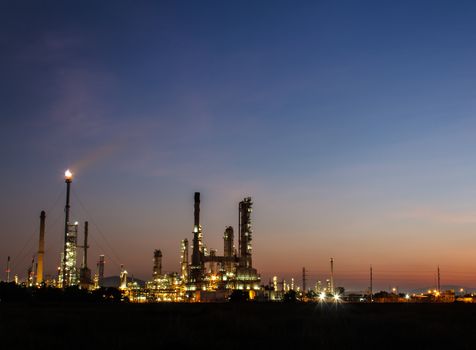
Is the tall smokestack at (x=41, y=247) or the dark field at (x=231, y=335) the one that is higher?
the tall smokestack at (x=41, y=247)

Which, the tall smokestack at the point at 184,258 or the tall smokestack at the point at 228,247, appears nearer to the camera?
the tall smokestack at the point at 228,247

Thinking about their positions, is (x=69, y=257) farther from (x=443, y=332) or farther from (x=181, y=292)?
(x=443, y=332)

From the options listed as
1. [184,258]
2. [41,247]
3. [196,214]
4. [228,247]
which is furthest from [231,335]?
[184,258]

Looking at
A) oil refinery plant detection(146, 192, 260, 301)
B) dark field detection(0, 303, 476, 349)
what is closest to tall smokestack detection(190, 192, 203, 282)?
oil refinery plant detection(146, 192, 260, 301)

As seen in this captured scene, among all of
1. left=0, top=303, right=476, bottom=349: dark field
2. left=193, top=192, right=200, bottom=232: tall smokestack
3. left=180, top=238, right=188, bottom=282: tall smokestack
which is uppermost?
left=193, top=192, right=200, bottom=232: tall smokestack

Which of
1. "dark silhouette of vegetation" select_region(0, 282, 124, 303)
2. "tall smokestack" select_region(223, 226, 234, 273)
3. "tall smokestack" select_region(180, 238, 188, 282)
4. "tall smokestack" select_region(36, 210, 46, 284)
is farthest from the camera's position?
"tall smokestack" select_region(180, 238, 188, 282)

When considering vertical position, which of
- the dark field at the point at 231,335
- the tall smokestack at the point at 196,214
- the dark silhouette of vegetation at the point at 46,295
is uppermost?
the tall smokestack at the point at 196,214

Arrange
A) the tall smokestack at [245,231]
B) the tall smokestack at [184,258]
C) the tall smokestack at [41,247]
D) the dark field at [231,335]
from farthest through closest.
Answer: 1. the tall smokestack at [184,258]
2. the tall smokestack at [245,231]
3. the tall smokestack at [41,247]
4. the dark field at [231,335]

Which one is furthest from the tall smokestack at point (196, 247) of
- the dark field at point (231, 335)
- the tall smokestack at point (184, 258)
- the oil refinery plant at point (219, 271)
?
the dark field at point (231, 335)

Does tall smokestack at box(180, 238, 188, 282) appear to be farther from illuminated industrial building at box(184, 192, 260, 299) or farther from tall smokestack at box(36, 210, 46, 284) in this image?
tall smokestack at box(36, 210, 46, 284)

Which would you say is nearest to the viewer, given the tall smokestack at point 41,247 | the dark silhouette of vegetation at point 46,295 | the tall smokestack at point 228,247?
the dark silhouette of vegetation at point 46,295

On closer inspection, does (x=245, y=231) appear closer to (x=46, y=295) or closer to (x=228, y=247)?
(x=228, y=247)

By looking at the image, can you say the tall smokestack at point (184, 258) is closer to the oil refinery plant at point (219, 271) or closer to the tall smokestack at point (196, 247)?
the oil refinery plant at point (219, 271)

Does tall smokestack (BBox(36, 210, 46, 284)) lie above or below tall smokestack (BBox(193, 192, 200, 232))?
below
